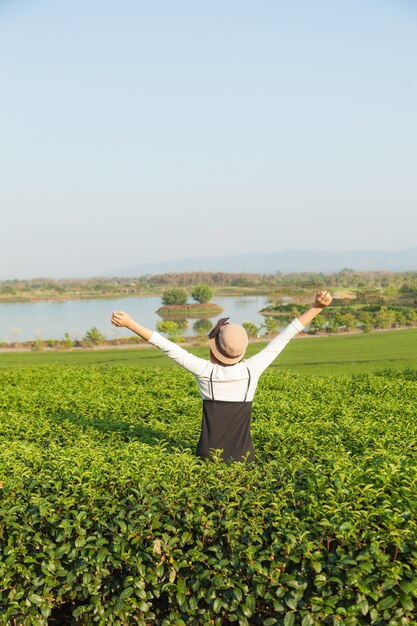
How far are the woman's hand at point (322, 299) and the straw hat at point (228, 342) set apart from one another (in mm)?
779

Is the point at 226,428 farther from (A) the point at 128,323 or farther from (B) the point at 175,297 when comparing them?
(B) the point at 175,297

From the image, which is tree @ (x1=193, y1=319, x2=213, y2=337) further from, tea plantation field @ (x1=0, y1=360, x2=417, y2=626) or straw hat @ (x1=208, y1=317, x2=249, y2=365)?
tea plantation field @ (x1=0, y1=360, x2=417, y2=626)

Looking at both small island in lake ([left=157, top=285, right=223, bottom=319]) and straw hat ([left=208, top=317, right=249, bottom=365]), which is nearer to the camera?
straw hat ([left=208, top=317, right=249, bottom=365])

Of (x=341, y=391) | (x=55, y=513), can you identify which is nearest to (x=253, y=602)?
(x=55, y=513)

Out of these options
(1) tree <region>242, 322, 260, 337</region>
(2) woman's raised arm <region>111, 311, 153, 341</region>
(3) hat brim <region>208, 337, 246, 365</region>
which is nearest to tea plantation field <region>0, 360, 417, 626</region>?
(3) hat brim <region>208, 337, 246, 365</region>

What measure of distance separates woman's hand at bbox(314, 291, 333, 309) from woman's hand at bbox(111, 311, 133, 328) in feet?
5.08

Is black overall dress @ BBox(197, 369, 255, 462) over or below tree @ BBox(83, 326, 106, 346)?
over

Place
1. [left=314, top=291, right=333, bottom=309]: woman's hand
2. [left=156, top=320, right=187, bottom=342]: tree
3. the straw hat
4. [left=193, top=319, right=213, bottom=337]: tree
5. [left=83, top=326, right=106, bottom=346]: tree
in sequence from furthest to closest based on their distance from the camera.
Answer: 1. [left=193, top=319, right=213, bottom=337]: tree
2. [left=156, top=320, right=187, bottom=342]: tree
3. [left=83, top=326, right=106, bottom=346]: tree
4. [left=314, top=291, right=333, bottom=309]: woman's hand
5. the straw hat

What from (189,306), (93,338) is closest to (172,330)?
(93,338)

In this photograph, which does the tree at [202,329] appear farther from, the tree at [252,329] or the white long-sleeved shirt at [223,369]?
the white long-sleeved shirt at [223,369]

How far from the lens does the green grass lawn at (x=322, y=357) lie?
22.9 m

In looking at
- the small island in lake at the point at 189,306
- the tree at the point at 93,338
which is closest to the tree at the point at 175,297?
the small island in lake at the point at 189,306

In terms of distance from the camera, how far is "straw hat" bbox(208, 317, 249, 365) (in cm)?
417

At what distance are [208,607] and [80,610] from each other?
731 millimetres
